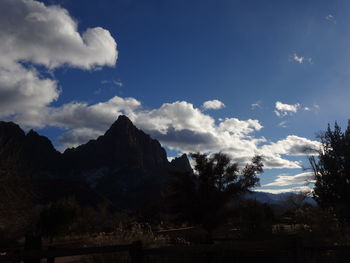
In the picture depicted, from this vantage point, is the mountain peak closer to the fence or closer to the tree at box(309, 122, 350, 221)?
the tree at box(309, 122, 350, 221)

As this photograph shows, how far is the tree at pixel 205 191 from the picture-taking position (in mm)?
23578

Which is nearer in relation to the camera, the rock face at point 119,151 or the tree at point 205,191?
the tree at point 205,191

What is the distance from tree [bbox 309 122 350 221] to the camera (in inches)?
910

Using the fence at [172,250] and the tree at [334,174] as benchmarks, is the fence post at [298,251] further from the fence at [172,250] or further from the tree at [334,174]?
the tree at [334,174]

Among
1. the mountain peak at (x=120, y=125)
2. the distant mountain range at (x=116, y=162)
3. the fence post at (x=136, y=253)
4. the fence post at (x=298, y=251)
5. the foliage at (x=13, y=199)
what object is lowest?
the fence post at (x=298, y=251)

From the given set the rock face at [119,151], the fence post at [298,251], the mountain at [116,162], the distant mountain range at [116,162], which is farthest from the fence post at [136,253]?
the rock face at [119,151]

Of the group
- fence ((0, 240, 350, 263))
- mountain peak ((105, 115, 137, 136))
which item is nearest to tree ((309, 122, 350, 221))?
fence ((0, 240, 350, 263))

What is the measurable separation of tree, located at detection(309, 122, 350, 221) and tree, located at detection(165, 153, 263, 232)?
537 cm

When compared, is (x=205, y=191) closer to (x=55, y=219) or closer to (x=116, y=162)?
(x=55, y=219)

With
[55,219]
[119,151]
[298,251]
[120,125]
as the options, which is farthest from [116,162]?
[298,251]

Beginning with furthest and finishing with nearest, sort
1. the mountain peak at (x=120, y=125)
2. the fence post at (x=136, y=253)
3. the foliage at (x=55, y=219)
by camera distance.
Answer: the mountain peak at (x=120, y=125), the foliage at (x=55, y=219), the fence post at (x=136, y=253)

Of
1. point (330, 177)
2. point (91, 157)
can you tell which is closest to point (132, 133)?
point (91, 157)

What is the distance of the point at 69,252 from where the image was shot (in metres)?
5.71

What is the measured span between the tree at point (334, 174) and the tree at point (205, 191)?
17.6ft
